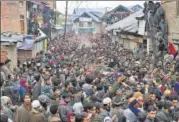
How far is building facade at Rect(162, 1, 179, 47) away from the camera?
20.3 m

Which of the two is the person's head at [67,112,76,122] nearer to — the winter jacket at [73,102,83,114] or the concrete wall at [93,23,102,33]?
the winter jacket at [73,102,83,114]

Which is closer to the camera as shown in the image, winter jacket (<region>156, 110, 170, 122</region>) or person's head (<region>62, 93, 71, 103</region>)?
winter jacket (<region>156, 110, 170, 122</region>)

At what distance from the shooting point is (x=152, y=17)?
22312mm

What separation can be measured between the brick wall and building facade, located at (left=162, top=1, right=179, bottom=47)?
807cm

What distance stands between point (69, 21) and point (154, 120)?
77900mm

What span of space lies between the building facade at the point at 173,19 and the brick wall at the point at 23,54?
8071 millimetres

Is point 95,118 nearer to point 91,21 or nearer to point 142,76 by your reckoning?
point 142,76

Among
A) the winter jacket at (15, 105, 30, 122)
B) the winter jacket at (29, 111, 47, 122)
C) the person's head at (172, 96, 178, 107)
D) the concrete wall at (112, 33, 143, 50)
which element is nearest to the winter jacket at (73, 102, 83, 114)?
the winter jacket at (29, 111, 47, 122)

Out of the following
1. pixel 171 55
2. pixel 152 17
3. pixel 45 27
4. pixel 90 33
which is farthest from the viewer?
pixel 90 33

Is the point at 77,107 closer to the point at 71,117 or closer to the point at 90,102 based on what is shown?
the point at 90,102

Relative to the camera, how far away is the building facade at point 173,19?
2027cm

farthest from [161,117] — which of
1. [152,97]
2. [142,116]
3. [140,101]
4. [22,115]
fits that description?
[22,115]

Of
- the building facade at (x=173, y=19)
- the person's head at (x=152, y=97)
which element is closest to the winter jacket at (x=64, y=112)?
the person's head at (x=152, y=97)

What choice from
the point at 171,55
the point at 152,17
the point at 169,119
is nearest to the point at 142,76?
the point at 171,55
